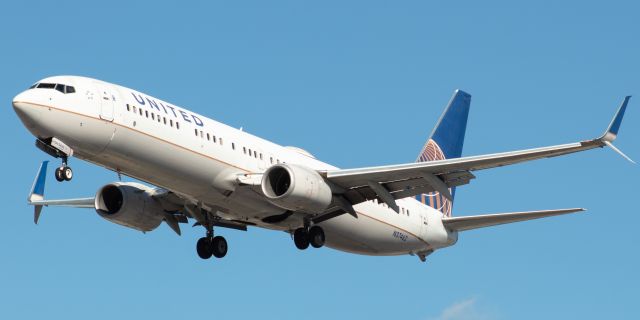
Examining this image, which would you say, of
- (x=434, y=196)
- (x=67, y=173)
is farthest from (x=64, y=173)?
(x=434, y=196)

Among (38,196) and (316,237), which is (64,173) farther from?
(38,196)

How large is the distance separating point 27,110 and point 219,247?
10389 mm

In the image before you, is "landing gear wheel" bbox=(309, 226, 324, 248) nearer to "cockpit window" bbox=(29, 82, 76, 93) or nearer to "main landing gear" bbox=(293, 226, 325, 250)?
"main landing gear" bbox=(293, 226, 325, 250)

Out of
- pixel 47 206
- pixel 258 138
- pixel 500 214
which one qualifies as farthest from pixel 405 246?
pixel 47 206

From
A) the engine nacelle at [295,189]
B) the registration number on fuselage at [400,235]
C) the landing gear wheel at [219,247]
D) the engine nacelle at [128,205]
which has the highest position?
the engine nacelle at [128,205]

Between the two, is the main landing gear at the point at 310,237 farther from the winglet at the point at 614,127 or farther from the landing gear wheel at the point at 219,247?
the winglet at the point at 614,127

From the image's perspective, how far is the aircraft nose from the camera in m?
36.9

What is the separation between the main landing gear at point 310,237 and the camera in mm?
42719

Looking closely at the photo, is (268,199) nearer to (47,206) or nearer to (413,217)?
(413,217)

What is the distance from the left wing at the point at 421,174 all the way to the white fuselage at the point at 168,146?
2073 millimetres

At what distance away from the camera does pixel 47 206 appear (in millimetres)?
49000

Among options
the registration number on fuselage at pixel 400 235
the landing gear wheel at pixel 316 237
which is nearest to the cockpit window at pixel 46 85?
the landing gear wheel at pixel 316 237

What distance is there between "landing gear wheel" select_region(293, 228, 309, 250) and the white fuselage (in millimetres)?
515

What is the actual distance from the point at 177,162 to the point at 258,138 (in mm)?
4544
